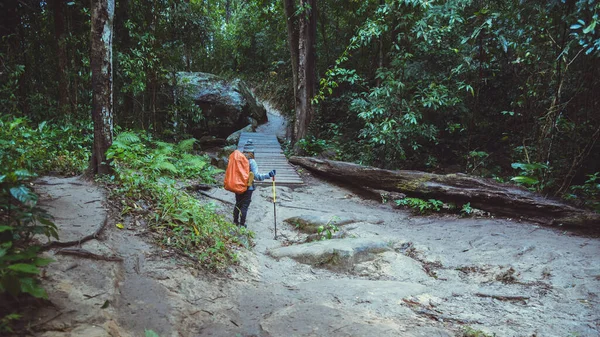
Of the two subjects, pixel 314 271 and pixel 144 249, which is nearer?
pixel 144 249

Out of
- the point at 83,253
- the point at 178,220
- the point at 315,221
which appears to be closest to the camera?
the point at 83,253

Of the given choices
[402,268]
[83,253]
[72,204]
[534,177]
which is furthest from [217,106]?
[83,253]

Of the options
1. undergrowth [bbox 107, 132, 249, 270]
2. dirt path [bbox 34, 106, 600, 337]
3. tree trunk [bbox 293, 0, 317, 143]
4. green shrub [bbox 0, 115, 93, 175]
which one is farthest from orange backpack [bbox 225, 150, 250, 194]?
tree trunk [bbox 293, 0, 317, 143]

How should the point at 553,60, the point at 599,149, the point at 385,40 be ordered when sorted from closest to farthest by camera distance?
the point at 553,60
the point at 599,149
the point at 385,40

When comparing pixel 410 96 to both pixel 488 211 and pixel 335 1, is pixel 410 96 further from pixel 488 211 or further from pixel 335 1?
pixel 335 1

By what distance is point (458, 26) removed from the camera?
36.1 feet

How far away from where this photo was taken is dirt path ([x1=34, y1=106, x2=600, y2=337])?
10.5 feet

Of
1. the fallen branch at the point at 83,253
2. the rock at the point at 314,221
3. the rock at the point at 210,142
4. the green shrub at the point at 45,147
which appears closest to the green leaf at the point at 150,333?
the fallen branch at the point at 83,253

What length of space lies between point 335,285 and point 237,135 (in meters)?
14.3

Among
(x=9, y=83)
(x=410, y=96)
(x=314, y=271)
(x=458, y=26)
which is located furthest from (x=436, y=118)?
(x=9, y=83)

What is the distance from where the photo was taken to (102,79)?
228 inches

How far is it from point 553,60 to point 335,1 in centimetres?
1199

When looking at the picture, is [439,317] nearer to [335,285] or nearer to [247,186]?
[335,285]

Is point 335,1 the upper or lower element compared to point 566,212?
upper
